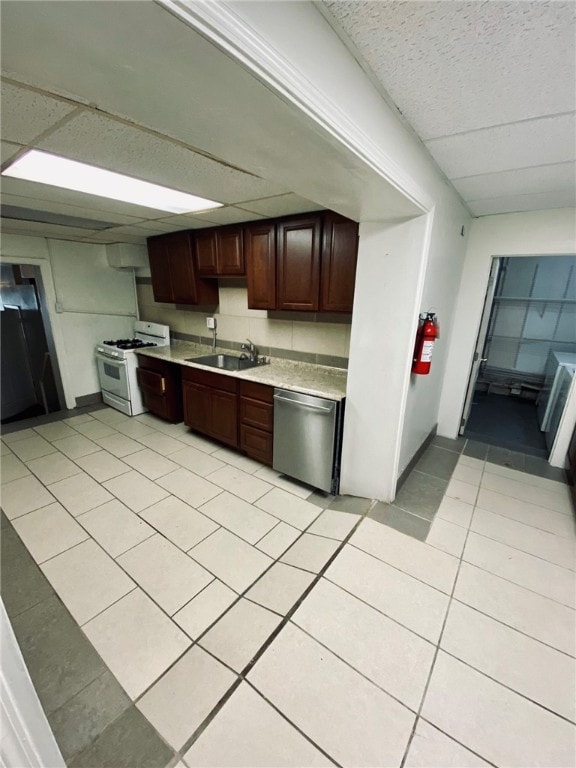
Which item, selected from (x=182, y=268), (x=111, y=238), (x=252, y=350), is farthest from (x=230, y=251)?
(x=111, y=238)

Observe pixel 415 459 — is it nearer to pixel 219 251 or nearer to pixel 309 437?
pixel 309 437

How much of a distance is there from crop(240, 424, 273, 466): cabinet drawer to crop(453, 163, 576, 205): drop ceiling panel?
2388 millimetres

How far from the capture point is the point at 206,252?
328 centimetres

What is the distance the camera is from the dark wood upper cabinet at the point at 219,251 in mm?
3008

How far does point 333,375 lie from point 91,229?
3063mm

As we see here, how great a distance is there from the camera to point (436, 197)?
183 cm

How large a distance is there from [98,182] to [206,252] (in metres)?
1.30

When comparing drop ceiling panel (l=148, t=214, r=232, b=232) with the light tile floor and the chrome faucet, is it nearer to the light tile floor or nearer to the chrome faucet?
the chrome faucet

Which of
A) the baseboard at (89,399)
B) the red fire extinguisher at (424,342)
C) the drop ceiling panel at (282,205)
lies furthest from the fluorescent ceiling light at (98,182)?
the baseboard at (89,399)

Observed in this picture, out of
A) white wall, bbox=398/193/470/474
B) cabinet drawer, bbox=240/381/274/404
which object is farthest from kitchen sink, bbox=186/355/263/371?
white wall, bbox=398/193/470/474

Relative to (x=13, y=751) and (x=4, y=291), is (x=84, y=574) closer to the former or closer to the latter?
(x=13, y=751)

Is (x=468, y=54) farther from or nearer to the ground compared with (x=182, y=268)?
farther from the ground

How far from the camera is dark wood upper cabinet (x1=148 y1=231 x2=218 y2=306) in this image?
3487mm

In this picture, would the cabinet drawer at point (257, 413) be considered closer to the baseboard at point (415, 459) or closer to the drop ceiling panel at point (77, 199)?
the baseboard at point (415, 459)
